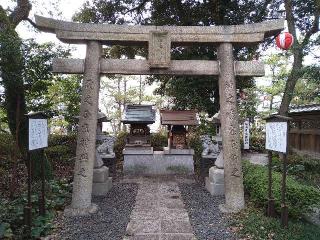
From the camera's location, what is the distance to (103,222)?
6918 millimetres

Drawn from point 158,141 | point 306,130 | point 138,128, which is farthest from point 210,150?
point 306,130

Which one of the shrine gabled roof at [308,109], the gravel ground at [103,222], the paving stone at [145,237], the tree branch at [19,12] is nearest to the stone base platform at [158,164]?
the gravel ground at [103,222]

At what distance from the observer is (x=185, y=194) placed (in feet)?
31.3

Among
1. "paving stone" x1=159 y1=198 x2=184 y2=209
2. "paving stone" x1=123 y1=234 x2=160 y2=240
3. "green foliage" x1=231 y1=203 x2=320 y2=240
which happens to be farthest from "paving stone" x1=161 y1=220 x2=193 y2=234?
"paving stone" x1=159 y1=198 x2=184 y2=209

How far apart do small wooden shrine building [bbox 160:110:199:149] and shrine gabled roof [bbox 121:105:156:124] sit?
47 centimetres

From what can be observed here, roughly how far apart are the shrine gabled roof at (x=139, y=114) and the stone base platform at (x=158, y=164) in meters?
1.40

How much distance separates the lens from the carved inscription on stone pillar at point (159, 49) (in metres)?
7.81

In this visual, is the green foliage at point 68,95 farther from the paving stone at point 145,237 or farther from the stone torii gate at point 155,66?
the paving stone at point 145,237

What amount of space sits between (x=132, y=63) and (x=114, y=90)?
2350cm

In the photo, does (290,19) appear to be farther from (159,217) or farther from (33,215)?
(33,215)

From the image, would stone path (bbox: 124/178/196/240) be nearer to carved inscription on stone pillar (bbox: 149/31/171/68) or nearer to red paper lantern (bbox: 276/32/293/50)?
carved inscription on stone pillar (bbox: 149/31/171/68)

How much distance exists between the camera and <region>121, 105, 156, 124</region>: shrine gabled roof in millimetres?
12948

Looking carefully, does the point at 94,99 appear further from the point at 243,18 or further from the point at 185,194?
the point at 243,18

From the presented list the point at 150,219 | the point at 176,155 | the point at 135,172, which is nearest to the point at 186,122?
the point at 176,155
